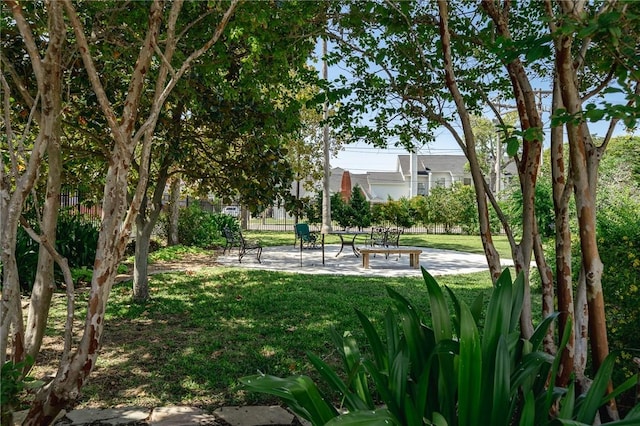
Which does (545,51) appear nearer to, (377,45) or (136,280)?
(377,45)

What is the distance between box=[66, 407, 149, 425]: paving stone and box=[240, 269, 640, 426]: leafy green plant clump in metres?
1.34

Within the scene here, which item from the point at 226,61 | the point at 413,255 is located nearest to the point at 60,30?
the point at 226,61

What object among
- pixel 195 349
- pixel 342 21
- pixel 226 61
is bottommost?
pixel 195 349

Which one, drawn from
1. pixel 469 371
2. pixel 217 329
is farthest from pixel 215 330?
pixel 469 371

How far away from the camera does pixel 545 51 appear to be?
5.58 feet

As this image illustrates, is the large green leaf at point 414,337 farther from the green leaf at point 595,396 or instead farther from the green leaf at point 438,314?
the green leaf at point 595,396

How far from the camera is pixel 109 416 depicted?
9.41 ft

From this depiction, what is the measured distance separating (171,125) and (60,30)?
2.68m

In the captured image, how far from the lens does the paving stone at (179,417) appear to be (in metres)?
2.81

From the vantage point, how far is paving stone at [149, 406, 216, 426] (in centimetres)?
281

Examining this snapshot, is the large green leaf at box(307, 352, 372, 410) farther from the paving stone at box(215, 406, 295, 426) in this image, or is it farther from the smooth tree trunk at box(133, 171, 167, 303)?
the smooth tree trunk at box(133, 171, 167, 303)

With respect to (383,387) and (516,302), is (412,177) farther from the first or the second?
(383,387)

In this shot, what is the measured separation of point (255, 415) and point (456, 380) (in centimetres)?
156

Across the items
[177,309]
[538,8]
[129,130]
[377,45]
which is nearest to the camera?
[129,130]
